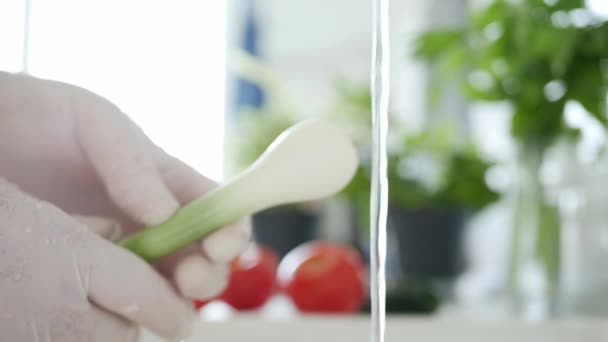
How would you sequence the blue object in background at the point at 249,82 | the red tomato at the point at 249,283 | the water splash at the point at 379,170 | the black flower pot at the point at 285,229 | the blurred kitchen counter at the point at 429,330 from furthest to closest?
the blue object in background at the point at 249,82, the black flower pot at the point at 285,229, the red tomato at the point at 249,283, the blurred kitchen counter at the point at 429,330, the water splash at the point at 379,170

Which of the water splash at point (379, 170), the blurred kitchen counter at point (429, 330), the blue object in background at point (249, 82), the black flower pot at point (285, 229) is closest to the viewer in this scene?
the water splash at point (379, 170)

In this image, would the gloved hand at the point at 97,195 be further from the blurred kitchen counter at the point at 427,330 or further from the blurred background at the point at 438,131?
the blurred kitchen counter at the point at 427,330

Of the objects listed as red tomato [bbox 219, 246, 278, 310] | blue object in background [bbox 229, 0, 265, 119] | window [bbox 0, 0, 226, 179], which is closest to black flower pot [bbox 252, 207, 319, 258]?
red tomato [bbox 219, 246, 278, 310]

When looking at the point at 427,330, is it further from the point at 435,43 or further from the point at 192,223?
the point at 192,223

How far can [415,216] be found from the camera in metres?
0.69

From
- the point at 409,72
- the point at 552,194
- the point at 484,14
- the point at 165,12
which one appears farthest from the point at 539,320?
the point at 409,72

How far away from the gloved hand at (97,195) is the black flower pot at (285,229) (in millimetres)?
542

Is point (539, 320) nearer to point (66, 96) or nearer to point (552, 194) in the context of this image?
point (552, 194)

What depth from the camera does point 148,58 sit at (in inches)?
9.2

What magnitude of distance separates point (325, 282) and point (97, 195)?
1.28 ft

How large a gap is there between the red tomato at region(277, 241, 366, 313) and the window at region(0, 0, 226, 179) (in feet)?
1.16

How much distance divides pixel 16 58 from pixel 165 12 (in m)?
0.04

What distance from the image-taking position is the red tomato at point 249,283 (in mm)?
604

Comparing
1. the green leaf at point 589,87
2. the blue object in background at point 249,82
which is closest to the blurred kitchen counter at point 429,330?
the green leaf at point 589,87
